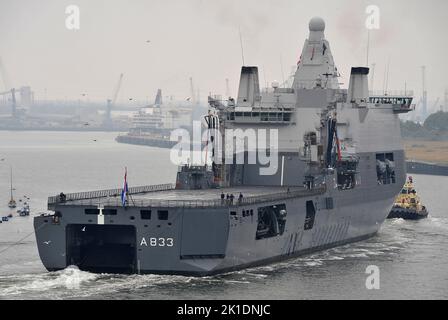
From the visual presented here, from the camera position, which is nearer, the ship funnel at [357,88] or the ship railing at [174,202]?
the ship railing at [174,202]

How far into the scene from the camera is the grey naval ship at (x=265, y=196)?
4934 cm

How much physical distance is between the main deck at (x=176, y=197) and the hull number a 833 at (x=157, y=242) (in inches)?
62.4

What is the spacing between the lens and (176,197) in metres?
55.2

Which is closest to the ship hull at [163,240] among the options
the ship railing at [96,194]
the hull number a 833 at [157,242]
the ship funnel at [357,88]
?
the hull number a 833 at [157,242]

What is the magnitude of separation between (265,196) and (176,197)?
439cm

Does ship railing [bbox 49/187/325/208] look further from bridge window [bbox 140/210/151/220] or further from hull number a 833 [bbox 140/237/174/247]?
hull number a 833 [bbox 140/237/174/247]

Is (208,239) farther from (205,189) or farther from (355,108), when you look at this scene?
(355,108)

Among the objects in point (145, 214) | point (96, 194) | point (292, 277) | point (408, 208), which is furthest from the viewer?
point (408, 208)

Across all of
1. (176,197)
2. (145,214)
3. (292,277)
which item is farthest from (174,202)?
(292,277)

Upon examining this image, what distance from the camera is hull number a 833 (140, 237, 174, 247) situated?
4891 cm

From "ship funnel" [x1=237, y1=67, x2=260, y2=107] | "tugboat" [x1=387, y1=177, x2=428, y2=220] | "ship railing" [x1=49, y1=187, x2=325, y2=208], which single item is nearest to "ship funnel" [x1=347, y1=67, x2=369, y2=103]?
"ship funnel" [x1=237, y1=67, x2=260, y2=107]

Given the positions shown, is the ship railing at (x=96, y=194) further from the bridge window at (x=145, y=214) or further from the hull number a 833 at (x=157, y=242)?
the hull number a 833 at (x=157, y=242)

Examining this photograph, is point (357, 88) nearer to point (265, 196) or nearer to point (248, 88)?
point (248, 88)
